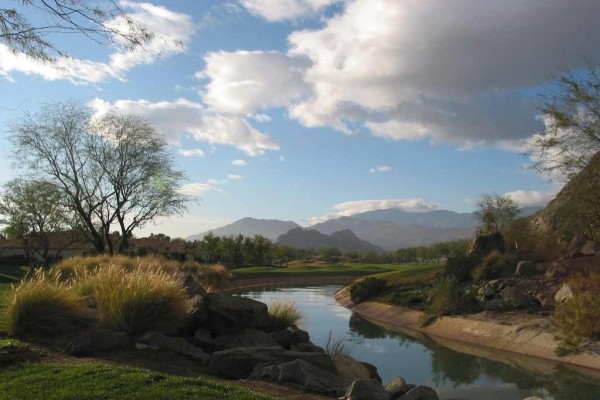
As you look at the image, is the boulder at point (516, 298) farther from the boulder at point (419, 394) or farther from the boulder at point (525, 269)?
the boulder at point (419, 394)

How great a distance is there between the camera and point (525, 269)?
25.2 meters

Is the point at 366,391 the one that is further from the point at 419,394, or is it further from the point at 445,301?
the point at 445,301

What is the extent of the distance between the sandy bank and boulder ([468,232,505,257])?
671 cm

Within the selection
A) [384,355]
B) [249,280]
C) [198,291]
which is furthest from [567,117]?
[249,280]

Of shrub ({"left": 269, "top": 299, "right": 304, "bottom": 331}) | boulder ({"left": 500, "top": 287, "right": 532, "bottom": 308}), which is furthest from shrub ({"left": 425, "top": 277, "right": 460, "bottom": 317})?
shrub ({"left": 269, "top": 299, "right": 304, "bottom": 331})

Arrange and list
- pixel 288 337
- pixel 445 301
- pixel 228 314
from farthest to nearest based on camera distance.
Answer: pixel 445 301, pixel 288 337, pixel 228 314

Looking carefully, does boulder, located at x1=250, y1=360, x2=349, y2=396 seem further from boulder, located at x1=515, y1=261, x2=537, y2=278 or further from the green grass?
boulder, located at x1=515, y1=261, x2=537, y2=278

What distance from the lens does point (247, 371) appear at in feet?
30.2

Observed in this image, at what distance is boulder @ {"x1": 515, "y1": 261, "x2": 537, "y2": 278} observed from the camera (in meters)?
25.0

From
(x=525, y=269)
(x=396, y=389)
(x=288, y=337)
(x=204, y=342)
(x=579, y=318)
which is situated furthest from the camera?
(x=525, y=269)

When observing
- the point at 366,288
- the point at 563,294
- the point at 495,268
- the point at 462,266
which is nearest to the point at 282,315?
the point at 563,294

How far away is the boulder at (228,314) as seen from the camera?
11766 mm

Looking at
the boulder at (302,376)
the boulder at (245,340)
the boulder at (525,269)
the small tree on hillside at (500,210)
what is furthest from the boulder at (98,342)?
the small tree on hillside at (500,210)

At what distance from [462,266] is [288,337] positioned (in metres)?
19.0
